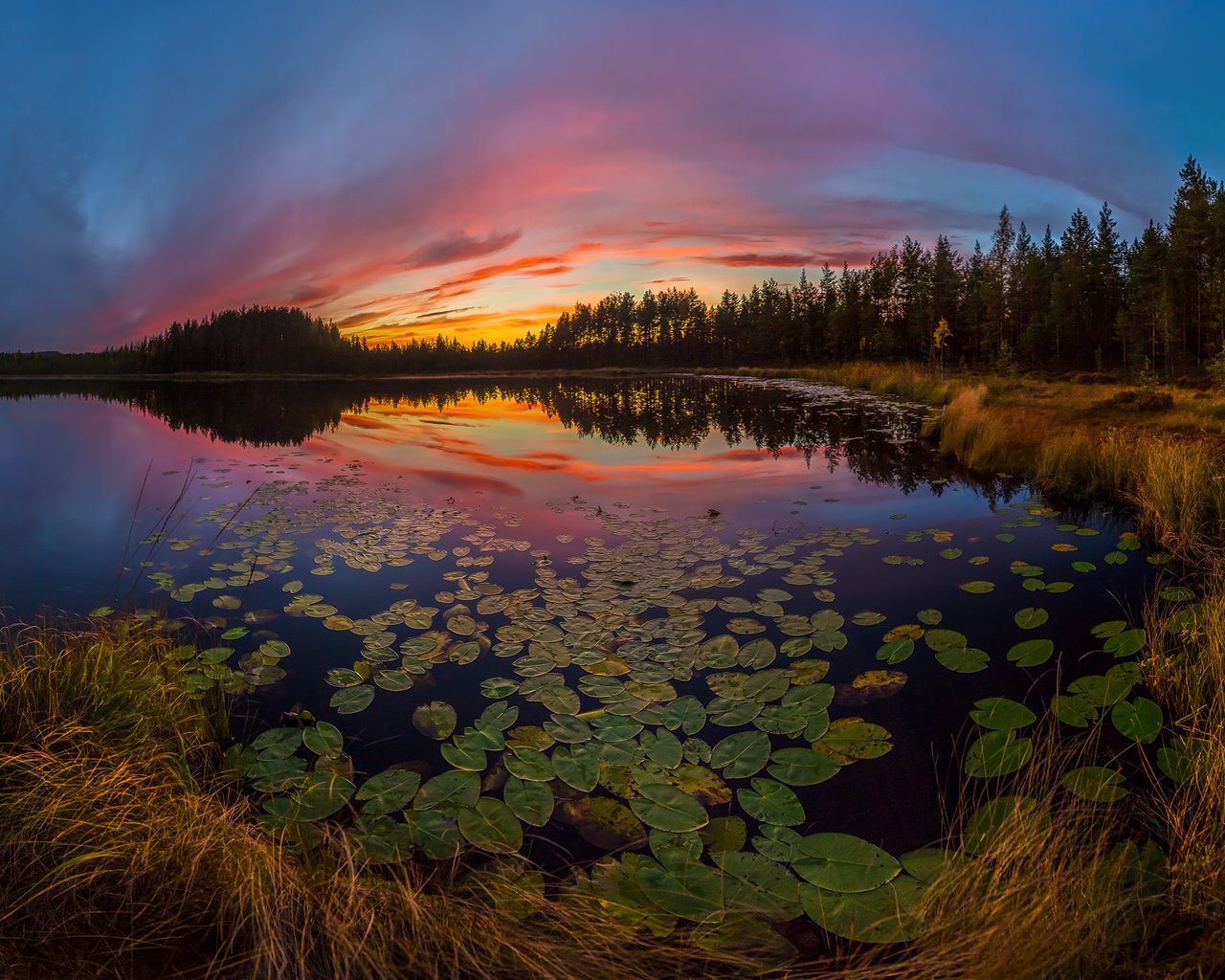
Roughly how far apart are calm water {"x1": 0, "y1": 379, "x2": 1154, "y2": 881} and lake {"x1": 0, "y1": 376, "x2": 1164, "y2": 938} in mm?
32

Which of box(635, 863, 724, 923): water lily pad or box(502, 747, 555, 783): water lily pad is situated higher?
box(502, 747, 555, 783): water lily pad

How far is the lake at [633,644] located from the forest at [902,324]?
19631mm

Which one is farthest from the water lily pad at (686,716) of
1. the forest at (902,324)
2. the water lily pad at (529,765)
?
the forest at (902,324)

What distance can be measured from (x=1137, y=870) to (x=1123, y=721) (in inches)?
60.8

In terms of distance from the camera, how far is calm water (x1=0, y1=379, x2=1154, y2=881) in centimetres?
360

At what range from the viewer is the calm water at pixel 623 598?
3598mm

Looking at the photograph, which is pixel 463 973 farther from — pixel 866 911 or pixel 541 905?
pixel 866 911

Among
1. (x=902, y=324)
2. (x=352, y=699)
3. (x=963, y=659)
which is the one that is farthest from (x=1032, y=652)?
(x=902, y=324)

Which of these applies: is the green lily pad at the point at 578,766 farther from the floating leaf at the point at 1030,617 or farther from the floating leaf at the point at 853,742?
the floating leaf at the point at 1030,617

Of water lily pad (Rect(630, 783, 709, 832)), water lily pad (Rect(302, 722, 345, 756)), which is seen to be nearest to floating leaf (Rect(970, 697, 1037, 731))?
water lily pad (Rect(630, 783, 709, 832))

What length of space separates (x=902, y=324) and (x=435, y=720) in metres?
76.3

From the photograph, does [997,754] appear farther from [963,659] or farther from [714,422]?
[714,422]

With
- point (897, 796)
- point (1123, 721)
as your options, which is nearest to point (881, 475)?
point (1123, 721)

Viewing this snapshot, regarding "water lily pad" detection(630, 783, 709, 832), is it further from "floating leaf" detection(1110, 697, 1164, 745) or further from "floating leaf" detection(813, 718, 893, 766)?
"floating leaf" detection(1110, 697, 1164, 745)
